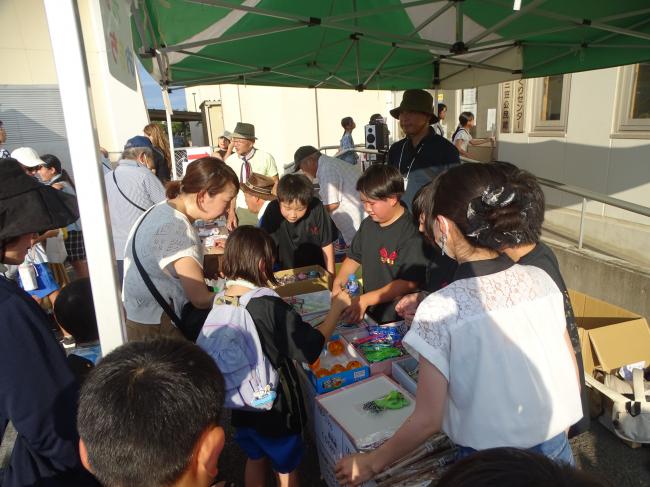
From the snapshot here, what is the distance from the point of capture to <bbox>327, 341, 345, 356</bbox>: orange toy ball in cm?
A: 217

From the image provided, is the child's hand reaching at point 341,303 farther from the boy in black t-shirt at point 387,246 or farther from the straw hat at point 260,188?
the straw hat at point 260,188

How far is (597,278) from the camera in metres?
4.33

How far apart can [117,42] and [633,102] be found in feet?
19.6

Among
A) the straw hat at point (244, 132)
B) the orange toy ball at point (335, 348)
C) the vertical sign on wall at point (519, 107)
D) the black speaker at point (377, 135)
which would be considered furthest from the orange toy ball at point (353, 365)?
the vertical sign on wall at point (519, 107)

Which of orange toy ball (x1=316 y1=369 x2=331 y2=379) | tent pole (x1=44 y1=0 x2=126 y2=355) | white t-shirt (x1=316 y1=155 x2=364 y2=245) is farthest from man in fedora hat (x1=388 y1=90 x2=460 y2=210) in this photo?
tent pole (x1=44 y1=0 x2=126 y2=355)

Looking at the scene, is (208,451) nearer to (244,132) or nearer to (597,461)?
(597,461)

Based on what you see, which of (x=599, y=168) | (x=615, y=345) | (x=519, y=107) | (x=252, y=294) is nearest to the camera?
(x=252, y=294)

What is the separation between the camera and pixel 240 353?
5.19 feet

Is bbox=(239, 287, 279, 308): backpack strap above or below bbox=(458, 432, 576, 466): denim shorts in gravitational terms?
above

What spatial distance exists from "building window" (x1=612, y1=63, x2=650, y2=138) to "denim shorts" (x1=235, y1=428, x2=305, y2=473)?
5.48 metres

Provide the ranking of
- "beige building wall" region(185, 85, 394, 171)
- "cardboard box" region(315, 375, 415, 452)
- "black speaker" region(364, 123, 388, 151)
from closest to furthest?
"cardboard box" region(315, 375, 415, 452) < "black speaker" region(364, 123, 388, 151) < "beige building wall" region(185, 85, 394, 171)

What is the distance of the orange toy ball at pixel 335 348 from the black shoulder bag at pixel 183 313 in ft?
2.19

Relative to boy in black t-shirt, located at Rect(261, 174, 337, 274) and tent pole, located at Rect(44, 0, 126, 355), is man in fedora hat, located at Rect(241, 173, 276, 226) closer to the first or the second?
boy in black t-shirt, located at Rect(261, 174, 337, 274)

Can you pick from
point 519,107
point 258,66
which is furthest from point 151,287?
point 519,107
